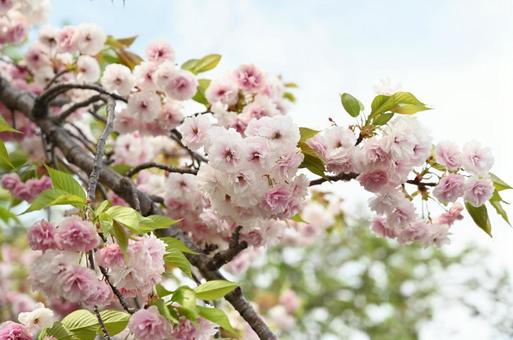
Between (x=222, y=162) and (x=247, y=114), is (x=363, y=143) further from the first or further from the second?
(x=247, y=114)

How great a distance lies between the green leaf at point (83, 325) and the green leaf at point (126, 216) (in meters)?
0.23

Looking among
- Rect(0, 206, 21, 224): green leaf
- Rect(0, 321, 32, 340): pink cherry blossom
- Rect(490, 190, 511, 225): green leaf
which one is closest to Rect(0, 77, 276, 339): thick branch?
Rect(0, 206, 21, 224): green leaf

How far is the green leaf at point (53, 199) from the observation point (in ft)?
4.04

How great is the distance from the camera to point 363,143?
62.9 inches

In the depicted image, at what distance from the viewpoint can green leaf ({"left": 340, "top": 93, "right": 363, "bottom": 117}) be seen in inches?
63.5

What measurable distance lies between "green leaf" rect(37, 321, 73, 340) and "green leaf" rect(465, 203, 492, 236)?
3.32ft

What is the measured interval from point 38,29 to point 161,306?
73.5 inches

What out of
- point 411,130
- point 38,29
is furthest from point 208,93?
point 38,29

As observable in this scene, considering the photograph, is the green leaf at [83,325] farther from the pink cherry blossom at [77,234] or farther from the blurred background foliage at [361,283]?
the blurred background foliage at [361,283]

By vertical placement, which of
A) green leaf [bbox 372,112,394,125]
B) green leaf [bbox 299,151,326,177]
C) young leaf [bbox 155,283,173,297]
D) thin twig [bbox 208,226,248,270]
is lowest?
thin twig [bbox 208,226,248,270]

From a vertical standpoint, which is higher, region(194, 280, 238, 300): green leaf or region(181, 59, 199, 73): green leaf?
region(181, 59, 199, 73): green leaf

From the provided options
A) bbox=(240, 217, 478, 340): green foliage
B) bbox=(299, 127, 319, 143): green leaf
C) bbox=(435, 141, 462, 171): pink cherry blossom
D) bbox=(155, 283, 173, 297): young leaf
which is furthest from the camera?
bbox=(240, 217, 478, 340): green foliage

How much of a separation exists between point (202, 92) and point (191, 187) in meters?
0.35

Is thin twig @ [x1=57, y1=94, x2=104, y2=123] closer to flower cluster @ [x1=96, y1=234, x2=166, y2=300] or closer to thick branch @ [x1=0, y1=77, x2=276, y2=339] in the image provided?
thick branch @ [x1=0, y1=77, x2=276, y2=339]
